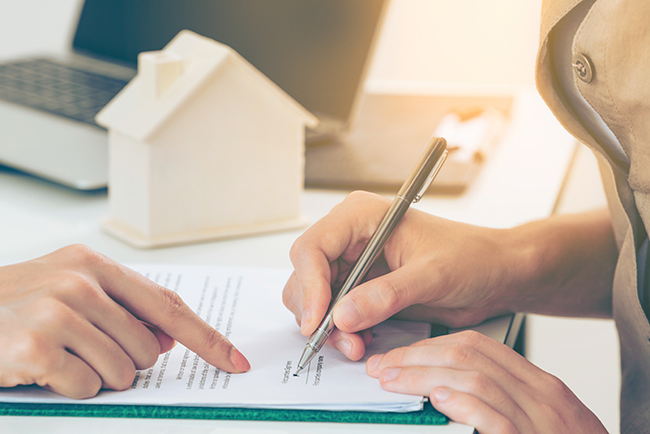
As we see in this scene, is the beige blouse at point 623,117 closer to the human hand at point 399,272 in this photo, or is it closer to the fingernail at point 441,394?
the human hand at point 399,272

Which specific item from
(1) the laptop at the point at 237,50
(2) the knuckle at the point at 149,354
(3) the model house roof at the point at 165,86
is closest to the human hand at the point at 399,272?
(2) the knuckle at the point at 149,354

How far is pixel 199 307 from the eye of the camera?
55 cm

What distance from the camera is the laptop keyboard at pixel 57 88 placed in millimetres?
958

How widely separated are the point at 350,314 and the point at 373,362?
0.04 meters

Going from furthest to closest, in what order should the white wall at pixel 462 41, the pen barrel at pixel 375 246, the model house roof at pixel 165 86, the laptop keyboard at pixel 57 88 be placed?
the white wall at pixel 462 41, the laptop keyboard at pixel 57 88, the model house roof at pixel 165 86, the pen barrel at pixel 375 246

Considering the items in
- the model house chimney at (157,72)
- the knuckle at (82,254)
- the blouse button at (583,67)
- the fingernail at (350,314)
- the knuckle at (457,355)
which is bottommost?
the knuckle at (457,355)

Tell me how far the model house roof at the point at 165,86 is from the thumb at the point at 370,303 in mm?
285

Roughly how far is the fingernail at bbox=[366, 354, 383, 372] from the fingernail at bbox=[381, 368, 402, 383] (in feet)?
0.04

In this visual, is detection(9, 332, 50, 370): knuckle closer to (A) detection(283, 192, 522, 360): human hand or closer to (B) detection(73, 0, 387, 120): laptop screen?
(A) detection(283, 192, 522, 360): human hand

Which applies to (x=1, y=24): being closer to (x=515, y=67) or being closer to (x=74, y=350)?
(x=515, y=67)

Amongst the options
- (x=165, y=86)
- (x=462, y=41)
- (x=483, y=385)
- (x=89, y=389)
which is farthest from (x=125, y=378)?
(x=462, y=41)

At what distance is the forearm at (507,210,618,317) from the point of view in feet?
1.93

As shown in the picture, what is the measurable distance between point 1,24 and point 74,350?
4.97 feet

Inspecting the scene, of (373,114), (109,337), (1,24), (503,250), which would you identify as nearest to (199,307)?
(109,337)
